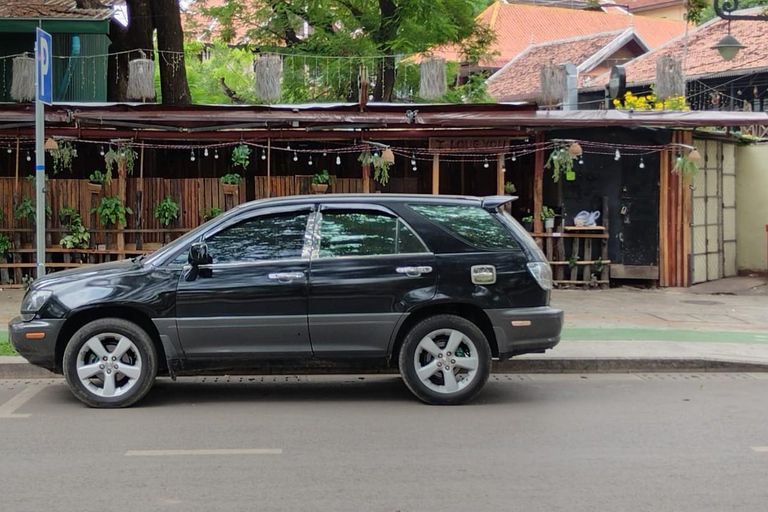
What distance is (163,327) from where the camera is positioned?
7.41 metres

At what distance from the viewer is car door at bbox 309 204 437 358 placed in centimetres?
749

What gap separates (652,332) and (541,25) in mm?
37627

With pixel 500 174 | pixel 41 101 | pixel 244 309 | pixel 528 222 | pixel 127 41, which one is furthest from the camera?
pixel 127 41

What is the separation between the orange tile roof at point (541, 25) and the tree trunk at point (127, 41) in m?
25.2

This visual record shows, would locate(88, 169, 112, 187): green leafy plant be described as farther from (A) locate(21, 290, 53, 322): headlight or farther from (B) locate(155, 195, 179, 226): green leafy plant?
(A) locate(21, 290, 53, 322): headlight

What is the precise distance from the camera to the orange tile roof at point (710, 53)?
23.4 meters

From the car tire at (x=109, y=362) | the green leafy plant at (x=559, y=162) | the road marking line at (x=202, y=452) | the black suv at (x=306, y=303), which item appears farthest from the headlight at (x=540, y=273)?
the green leafy plant at (x=559, y=162)

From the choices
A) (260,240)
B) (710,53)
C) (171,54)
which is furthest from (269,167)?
(710,53)

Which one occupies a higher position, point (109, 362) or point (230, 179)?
point (230, 179)

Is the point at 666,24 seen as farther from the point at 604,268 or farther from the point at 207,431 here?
the point at 207,431

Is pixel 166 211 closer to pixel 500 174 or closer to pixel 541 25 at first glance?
pixel 500 174

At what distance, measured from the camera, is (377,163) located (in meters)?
14.3

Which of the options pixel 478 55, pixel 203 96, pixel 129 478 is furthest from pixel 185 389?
pixel 203 96

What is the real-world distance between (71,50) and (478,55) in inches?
467
